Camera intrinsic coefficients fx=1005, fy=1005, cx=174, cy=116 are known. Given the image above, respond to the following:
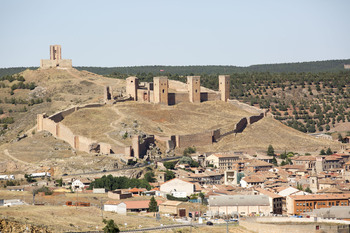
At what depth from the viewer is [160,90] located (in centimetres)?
11694

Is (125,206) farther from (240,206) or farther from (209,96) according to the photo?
(209,96)

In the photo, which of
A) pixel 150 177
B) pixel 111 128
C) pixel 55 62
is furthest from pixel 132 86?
pixel 150 177

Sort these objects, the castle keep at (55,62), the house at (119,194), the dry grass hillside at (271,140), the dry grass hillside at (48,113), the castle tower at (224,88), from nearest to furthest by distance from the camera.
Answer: the house at (119,194), the dry grass hillside at (48,113), the dry grass hillside at (271,140), the castle tower at (224,88), the castle keep at (55,62)

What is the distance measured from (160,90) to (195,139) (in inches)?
494

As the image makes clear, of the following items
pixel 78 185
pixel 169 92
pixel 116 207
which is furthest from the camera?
pixel 169 92

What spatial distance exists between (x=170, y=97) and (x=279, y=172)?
94.9 feet

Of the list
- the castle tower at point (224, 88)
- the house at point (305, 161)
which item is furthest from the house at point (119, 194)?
the castle tower at point (224, 88)

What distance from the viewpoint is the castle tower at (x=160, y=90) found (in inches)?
4594

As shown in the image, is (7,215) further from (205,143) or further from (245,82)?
(245,82)

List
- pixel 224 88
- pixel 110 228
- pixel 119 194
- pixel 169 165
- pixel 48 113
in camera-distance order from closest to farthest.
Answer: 1. pixel 110 228
2. pixel 119 194
3. pixel 169 165
4. pixel 48 113
5. pixel 224 88

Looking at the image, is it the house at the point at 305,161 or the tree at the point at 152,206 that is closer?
the tree at the point at 152,206

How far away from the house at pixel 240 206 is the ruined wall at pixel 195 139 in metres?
30.8

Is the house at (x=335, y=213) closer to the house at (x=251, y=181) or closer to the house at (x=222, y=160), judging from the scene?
the house at (x=251, y=181)

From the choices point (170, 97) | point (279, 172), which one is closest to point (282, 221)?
point (279, 172)
